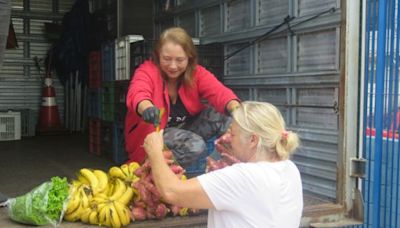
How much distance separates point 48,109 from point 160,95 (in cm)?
749

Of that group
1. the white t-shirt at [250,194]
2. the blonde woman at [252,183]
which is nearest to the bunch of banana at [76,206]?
the blonde woman at [252,183]

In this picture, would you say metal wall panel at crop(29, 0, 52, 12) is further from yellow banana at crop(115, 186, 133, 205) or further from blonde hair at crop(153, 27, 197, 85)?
yellow banana at crop(115, 186, 133, 205)

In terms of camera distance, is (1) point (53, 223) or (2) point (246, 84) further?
(2) point (246, 84)

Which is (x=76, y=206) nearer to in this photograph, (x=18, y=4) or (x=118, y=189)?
(x=118, y=189)

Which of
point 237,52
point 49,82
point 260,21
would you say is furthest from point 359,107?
point 49,82

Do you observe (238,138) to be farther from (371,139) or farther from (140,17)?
(140,17)

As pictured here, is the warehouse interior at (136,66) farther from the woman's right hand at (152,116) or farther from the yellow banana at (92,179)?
the woman's right hand at (152,116)

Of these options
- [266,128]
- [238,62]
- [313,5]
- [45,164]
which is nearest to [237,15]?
[238,62]

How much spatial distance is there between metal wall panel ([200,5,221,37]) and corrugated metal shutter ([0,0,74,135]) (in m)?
5.38

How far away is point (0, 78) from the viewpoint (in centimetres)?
1067

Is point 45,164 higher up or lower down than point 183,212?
lower down

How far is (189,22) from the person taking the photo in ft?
23.1

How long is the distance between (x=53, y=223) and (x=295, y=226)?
137cm

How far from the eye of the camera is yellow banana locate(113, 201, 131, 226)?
287cm
